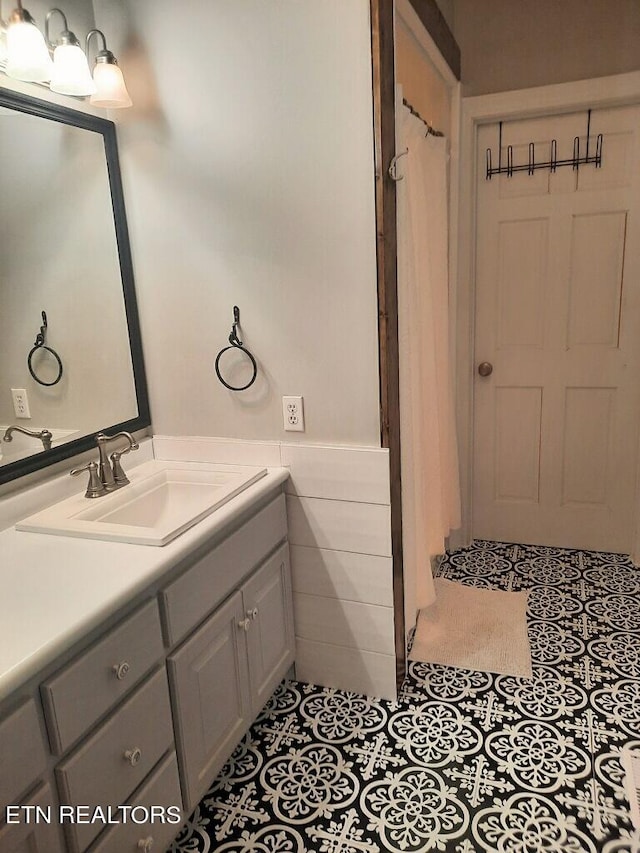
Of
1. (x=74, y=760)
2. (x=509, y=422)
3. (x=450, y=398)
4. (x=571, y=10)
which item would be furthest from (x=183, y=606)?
(x=571, y=10)

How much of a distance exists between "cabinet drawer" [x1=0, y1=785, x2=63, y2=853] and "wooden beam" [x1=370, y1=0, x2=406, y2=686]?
1184 millimetres

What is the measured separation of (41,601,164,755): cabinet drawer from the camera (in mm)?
1184

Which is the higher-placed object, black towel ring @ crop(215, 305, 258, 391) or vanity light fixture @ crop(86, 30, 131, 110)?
vanity light fixture @ crop(86, 30, 131, 110)

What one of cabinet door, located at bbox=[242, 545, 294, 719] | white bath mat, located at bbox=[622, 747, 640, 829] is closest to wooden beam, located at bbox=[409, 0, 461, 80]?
cabinet door, located at bbox=[242, 545, 294, 719]

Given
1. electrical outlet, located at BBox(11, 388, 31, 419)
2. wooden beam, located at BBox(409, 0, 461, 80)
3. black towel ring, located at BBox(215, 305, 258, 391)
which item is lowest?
electrical outlet, located at BBox(11, 388, 31, 419)

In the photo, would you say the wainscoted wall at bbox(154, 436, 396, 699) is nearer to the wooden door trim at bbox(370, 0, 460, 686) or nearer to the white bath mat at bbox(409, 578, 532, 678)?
the wooden door trim at bbox(370, 0, 460, 686)

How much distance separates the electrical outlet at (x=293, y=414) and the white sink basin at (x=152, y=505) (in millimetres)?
173

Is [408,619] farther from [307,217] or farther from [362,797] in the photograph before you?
[307,217]

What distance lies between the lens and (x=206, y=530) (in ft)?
5.30

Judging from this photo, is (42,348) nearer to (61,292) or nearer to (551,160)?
(61,292)

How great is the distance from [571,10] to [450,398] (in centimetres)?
174

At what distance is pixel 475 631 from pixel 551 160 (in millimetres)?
2111

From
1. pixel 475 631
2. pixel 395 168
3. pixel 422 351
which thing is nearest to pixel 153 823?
pixel 475 631

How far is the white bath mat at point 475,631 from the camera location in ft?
7.64
